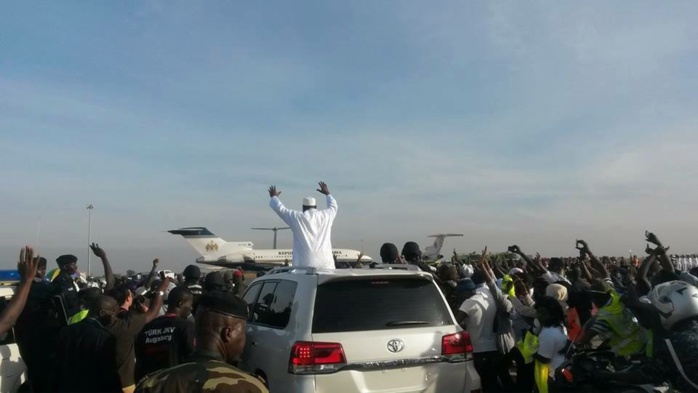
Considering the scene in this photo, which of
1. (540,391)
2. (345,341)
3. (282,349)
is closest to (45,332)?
(282,349)

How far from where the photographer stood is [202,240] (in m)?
51.0

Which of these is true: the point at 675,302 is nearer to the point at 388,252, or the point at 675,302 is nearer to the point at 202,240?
the point at 388,252

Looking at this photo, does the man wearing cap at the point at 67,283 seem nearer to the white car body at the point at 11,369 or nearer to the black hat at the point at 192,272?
the white car body at the point at 11,369

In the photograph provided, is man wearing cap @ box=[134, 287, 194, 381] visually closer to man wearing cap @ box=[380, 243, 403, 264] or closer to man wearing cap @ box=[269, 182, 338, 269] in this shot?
man wearing cap @ box=[269, 182, 338, 269]

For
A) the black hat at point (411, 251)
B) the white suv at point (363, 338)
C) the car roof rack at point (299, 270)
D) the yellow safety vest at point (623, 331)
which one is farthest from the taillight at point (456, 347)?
the black hat at point (411, 251)

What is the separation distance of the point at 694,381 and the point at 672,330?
358 mm

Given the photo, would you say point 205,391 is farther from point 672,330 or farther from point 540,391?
point 540,391

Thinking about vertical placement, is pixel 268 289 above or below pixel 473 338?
above

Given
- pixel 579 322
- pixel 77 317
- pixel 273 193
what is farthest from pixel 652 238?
pixel 77 317

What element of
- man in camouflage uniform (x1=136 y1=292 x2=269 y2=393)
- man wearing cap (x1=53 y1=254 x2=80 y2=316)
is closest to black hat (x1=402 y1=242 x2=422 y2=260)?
man wearing cap (x1=53 y1=254 x2=80 y2=316)

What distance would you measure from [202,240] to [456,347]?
47904mm

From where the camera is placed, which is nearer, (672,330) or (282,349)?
(672,330)

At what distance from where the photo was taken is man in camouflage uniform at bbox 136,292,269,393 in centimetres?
222

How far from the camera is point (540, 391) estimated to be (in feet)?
18.9
